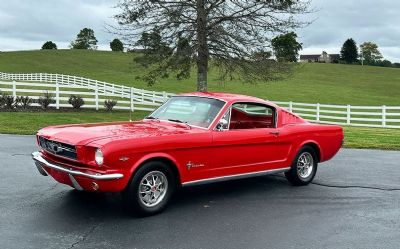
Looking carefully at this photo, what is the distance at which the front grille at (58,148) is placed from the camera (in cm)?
586

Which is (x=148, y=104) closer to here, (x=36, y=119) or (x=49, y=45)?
(x=36, y=119)

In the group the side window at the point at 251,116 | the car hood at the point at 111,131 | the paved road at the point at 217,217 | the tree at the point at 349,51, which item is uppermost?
the tree at the point at 349,51

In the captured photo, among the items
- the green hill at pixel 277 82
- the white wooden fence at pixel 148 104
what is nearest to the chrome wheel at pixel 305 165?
the white wooden fence at pixel 148 104

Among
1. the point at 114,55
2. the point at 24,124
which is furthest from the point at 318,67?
the point at 24,124

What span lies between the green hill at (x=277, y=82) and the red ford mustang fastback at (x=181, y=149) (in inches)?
1063

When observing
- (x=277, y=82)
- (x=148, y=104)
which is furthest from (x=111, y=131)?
(x=277, y=82)

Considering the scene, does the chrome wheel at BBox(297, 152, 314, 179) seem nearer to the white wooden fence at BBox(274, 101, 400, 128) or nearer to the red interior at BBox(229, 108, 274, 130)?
the red interior at BBox(229, 108, 274, 130)

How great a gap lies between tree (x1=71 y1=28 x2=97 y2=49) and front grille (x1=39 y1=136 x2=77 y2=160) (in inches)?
5747

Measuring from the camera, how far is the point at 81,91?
122ft

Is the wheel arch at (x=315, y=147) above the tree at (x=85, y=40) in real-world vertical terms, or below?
below

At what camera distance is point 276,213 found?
6320 mm

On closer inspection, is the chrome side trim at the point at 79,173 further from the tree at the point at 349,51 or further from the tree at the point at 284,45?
the tree at the point at 349,51

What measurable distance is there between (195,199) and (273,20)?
15.0m

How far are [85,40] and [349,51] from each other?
3100 inches
